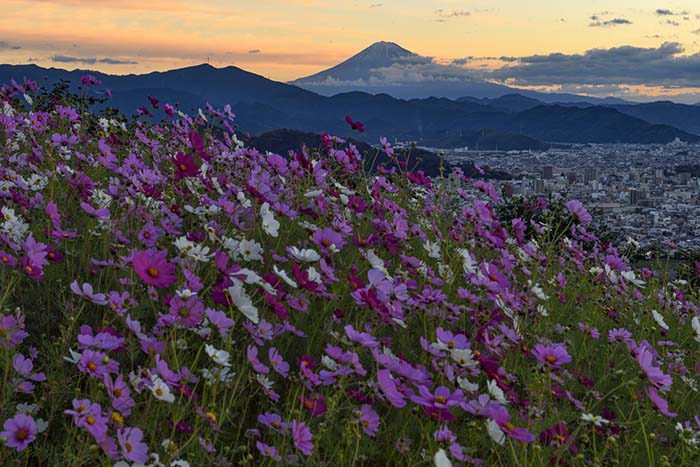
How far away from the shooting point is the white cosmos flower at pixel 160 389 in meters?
→ 1.73

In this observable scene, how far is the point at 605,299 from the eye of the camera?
4.86 metres

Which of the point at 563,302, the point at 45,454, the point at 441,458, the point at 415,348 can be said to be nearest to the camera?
the point at 441,458

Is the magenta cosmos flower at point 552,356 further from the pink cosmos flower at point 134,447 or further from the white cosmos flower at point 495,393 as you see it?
the pink cosmos flower at point 134,447

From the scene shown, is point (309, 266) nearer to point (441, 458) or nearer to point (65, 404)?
point (65, 404)

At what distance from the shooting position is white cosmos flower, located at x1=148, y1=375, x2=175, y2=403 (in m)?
1.73

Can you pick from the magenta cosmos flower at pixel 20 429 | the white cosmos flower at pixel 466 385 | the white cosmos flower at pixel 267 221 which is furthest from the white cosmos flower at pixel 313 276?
the magenta cosmos flower at pixel 20 429

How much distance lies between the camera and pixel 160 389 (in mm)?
1805

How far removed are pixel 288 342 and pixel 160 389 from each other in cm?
98

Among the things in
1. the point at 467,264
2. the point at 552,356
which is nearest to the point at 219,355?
the point at 552,356

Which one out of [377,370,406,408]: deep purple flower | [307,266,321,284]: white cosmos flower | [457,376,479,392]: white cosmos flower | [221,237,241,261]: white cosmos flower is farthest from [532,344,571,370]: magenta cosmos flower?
[221,237,241,261]: white cosmos flower

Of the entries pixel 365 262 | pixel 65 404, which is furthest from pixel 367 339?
pixel 365 262

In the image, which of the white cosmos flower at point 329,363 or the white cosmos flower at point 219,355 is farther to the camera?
the white cosmos flower at point 329,363

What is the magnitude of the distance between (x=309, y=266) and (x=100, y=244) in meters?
1.22

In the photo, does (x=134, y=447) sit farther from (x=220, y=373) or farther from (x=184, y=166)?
(x=184, y=166)
